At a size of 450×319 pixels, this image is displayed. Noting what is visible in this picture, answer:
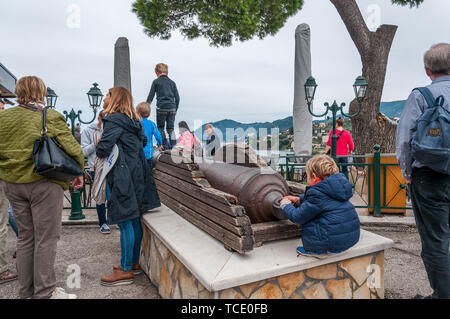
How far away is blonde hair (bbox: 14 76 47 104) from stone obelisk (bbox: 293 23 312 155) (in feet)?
19.6

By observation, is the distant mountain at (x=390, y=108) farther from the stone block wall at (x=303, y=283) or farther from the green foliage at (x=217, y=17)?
the stone block wall at (x=303, y=283)

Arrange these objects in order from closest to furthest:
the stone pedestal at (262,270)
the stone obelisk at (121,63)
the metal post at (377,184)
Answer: the stone pedestal at (262,270) → the metal post at (377,184) → the stone obelisk at (121,63)

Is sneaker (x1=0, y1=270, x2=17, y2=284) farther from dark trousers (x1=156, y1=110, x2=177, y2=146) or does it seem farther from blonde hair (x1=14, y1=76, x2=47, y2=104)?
dark trousers (x1=156, y1=110, x2=177, y2=146)

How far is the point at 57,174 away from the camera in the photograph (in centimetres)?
247

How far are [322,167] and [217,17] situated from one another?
6.22 metres

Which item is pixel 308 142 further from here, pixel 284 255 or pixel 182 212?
pixel 284 255

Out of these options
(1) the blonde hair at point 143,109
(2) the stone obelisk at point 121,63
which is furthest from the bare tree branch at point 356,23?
(1) the blonde hair at point 143,109

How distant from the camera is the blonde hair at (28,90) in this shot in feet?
8.30

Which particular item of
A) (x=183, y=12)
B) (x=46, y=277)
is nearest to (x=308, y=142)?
(x=183, y=12)

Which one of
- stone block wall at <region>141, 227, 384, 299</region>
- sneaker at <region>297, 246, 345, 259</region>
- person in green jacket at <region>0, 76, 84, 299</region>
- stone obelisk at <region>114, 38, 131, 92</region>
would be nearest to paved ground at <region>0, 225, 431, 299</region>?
stone block wall at <region>141, 227, 384, 299</region>

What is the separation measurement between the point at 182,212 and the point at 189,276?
1017 millimetres

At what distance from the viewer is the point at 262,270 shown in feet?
6.57

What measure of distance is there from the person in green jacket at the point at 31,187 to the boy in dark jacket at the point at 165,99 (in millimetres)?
3587

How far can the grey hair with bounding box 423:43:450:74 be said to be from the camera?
2.30 meters
